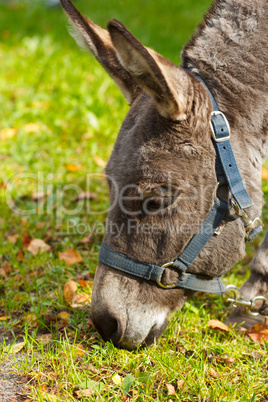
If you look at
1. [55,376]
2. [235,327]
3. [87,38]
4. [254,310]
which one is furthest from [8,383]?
[87,38]

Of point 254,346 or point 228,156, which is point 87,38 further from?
point 254,346

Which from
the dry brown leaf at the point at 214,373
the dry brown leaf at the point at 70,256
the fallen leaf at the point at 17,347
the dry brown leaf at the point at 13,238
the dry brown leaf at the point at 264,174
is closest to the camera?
the dry brown leaf at the point at 214,373

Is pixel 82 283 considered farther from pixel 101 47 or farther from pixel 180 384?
pixel 101 47

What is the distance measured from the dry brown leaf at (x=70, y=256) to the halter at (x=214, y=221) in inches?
43.2

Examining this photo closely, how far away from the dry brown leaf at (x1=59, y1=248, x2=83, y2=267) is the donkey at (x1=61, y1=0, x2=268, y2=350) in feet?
3.61

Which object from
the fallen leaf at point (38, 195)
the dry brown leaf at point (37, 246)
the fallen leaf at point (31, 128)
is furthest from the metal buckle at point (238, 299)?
the fallen leaf at point (31, 128)

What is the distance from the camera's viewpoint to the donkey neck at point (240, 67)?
8.06ft

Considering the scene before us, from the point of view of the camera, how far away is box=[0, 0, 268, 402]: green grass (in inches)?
93.4

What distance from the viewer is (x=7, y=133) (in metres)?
5.41

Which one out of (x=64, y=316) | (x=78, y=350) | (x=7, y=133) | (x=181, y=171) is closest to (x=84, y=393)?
(x=78, y=350)

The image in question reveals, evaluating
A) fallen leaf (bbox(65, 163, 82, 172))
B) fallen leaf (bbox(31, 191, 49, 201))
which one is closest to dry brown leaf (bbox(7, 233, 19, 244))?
fallen leaf (bbox(31, 191, 49, 201))

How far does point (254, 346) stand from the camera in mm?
2699

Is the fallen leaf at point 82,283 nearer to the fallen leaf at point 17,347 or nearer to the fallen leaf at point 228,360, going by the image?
the fallen leaf at point 17,347

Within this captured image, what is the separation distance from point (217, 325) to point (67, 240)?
164cm
